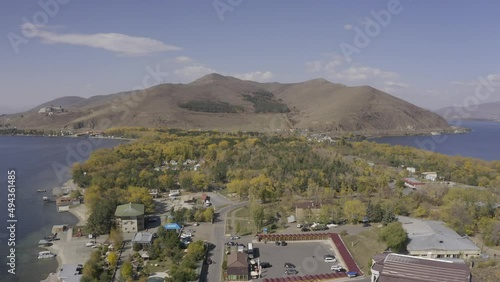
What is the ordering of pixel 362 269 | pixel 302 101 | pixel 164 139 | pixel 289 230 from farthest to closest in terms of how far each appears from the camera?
pixel 302 101 → pixel 164 139 → pixel 289 230 → pixel 362 269

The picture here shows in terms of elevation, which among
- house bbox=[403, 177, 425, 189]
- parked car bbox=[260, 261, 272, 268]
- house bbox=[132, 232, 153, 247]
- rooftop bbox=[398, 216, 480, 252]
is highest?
house bbox=[403, 177, 425, 189]

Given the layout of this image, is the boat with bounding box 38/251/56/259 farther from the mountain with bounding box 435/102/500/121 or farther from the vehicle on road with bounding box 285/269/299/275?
the mountain with bounding box 435/102/500/121

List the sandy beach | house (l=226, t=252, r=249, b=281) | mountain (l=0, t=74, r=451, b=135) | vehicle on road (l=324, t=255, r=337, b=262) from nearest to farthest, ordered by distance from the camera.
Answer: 1. house (l=226, t=252, r=249, b=281)
2. vehicle on road (l=324, t=255, r=337, b=262)
3. the sandy beach
4. mountain (l=0, t=74, r=451, b=135)

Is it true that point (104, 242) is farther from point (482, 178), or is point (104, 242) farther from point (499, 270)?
point (482, 178)

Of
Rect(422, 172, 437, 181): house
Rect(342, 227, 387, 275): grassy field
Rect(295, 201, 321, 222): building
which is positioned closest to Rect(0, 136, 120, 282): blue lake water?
→ Rect(295, 201, 321, 222): building

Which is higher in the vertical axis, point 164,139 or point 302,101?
point 302,101

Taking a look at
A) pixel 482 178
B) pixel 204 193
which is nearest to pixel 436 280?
pixel 204 193
